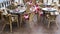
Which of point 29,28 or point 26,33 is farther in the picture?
point 29,28

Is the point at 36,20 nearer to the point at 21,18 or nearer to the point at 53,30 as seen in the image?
the point at 21,18

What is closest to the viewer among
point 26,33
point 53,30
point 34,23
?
point 26,33

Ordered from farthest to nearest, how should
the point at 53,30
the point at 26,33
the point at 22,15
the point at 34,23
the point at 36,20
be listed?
the point at 36,20, the point at 34,23, the point at 22,15, the point at 53,30, the point at 26,33

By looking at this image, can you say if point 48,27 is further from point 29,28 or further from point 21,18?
point 21,18

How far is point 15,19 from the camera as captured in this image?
489cm

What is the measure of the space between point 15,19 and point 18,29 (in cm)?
43

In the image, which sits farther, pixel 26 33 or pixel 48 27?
pixel 48 27

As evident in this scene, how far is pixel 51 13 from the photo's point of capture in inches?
198

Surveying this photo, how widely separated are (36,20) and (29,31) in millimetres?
1427

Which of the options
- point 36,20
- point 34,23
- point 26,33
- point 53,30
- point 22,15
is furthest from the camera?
point 36,20

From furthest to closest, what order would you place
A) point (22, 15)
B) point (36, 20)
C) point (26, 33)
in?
point (36, 20) < point (22, 15) < point (26, 33)

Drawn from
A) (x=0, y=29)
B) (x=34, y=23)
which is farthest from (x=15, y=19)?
(x=34, y=23)

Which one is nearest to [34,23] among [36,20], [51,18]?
[36,20]

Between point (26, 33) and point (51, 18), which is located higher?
point (51, 18)
